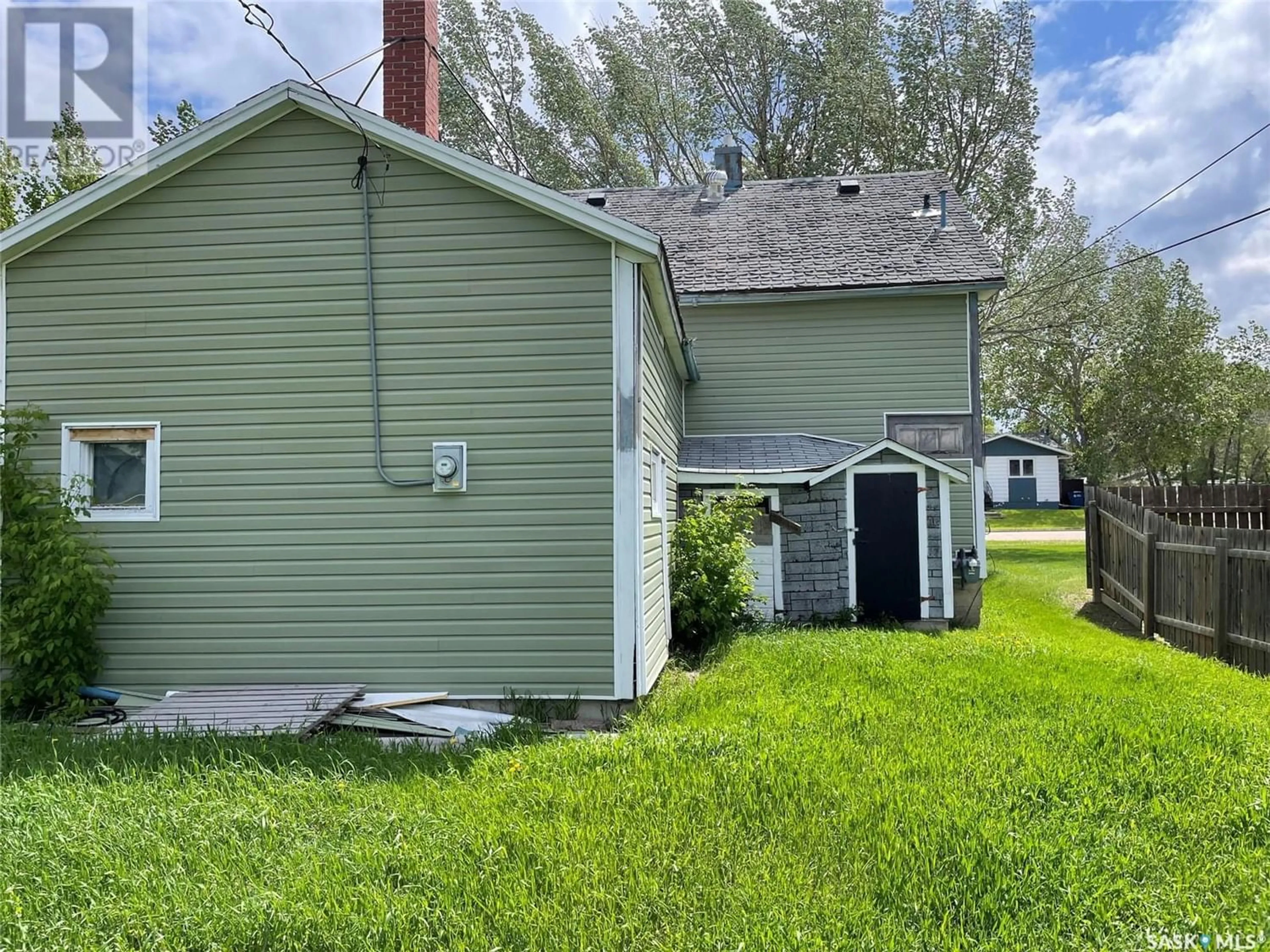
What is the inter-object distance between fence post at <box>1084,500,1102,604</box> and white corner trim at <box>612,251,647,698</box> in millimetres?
9220

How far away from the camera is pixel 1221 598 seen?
788cm

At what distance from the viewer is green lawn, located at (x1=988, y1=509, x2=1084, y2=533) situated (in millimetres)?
30625

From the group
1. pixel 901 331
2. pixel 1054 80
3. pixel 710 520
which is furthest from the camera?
pixel 1054 80

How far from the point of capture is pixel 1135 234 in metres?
24.6

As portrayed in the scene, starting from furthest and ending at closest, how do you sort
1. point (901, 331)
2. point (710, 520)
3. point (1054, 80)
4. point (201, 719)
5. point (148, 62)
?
1. point (1054, 80)
2. point (901, 331)
3. point (710, 520)
4. point (148, 62)
5. point (201, 719)

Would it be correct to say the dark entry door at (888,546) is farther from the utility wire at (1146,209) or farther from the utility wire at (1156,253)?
the utility wire at (1146,209)

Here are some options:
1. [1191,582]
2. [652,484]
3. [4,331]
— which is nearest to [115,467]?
[4,331]

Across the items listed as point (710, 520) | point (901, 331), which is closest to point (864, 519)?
point (710, 520)

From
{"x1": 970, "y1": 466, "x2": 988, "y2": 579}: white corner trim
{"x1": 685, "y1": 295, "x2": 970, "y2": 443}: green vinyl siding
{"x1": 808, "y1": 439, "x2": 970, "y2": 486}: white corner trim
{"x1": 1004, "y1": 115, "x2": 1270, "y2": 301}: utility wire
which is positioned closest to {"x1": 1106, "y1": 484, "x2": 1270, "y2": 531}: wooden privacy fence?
{"x1": 970, "y1": 466, "x2": 988, "y2": 579}: white corner trim

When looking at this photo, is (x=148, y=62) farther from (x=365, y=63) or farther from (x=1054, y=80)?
(x=1054, y=80)

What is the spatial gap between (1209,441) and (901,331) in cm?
2954

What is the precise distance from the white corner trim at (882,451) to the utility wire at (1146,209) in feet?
23.2

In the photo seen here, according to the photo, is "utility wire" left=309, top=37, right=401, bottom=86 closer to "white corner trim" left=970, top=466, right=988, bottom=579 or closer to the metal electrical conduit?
the metal electrical conduit

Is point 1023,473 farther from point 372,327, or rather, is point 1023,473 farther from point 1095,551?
point 372,327
